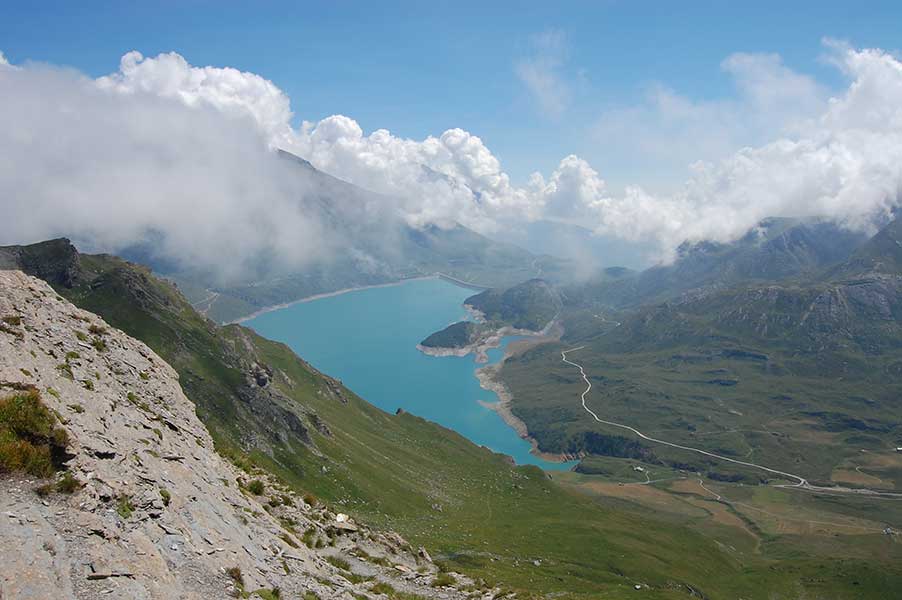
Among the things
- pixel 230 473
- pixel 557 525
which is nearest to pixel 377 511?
pixel 557 525

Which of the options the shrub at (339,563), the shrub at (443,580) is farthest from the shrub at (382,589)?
the shrub at (443,580)

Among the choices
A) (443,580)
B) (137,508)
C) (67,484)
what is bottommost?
(443,580)

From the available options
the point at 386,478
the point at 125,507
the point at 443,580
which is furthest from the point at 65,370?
the point at 386,478

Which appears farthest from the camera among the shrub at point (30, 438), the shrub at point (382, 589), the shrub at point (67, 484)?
the shrub at point (382, 589)

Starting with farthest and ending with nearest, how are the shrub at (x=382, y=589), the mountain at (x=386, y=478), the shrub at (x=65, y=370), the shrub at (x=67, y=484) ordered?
the mountain at (x=386, y=478) < the shrub at (x=382, y=589) < the shrub at (x=65, y=370) < the shrub at (x=67, y=484)

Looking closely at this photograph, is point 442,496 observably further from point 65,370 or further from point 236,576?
point 236,576

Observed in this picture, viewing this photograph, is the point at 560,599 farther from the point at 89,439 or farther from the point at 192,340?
the point at 192,340

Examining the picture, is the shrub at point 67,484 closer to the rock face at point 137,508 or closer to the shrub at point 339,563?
the rock face at point 137,508
